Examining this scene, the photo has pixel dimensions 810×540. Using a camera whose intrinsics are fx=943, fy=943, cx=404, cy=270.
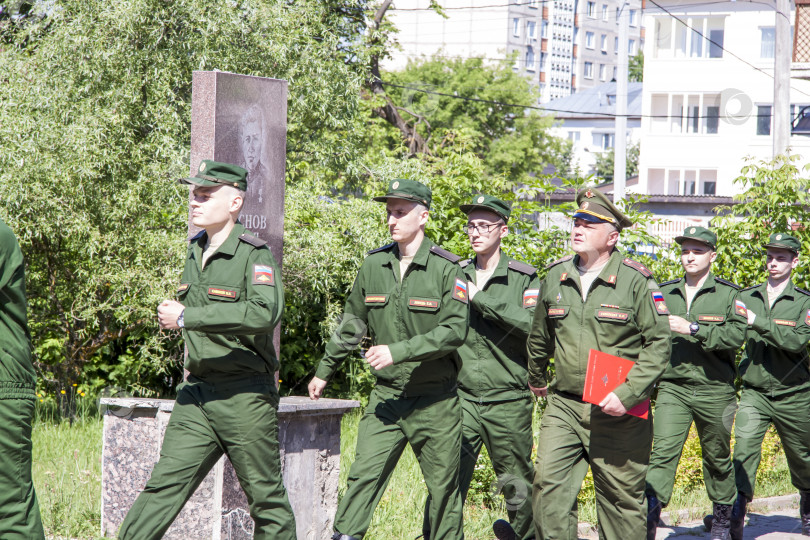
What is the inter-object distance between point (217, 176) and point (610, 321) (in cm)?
233

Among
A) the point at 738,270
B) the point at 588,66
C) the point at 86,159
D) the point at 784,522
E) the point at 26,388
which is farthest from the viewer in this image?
the point at 588,66

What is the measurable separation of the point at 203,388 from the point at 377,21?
62.1ft

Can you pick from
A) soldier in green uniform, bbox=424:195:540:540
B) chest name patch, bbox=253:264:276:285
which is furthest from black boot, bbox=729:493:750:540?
chest name patch, bbox=253:264:276:285

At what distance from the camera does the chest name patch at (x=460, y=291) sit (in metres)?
5.35

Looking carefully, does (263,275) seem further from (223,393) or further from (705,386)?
(705,386)

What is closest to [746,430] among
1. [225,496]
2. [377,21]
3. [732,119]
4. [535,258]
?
[535,258]

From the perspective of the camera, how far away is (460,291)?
17.7 feet

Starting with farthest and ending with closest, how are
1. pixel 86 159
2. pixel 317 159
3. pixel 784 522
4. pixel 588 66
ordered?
pixel 588 66, pixel 317 159, pixel 86 159, pixel 784 522

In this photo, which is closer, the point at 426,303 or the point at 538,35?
the point at 426,303

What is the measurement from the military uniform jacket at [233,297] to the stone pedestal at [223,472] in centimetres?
120

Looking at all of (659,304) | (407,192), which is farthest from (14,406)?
(659,304)

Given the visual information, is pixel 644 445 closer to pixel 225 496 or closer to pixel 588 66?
pixel 225 496

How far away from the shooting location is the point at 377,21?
2255 cm

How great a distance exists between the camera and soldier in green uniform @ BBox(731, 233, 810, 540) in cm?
743
